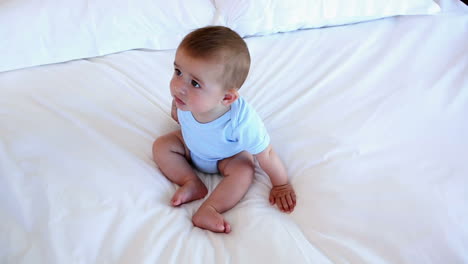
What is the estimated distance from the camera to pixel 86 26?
1325mm

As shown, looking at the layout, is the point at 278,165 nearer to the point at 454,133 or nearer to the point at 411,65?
the point at 454,133

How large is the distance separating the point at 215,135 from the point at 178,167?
5.1 inches

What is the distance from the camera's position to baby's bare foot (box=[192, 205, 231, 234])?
2.91 feet

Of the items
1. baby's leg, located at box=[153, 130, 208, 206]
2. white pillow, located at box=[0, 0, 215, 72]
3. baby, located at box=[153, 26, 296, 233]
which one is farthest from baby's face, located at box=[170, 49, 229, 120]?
white pillow, located at box=[0, 0, 215, 72]

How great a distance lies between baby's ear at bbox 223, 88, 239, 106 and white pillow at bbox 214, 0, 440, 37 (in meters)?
0.59

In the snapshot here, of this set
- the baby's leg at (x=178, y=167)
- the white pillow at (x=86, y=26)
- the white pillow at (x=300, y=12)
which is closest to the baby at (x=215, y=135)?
the baby's leg at (x=178, y=167)

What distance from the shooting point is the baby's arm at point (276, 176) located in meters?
0.96

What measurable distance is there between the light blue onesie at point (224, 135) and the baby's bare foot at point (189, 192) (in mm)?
75

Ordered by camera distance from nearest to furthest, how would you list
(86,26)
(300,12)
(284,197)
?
(284,197) < (86,26) < (300,12)

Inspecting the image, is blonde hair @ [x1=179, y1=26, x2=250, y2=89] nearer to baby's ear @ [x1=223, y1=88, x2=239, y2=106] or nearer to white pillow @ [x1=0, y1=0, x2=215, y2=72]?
baby's ear @ [x1=223, y1=88, x2=239, y2=106]

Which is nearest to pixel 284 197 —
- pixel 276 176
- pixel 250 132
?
pixel 276 176

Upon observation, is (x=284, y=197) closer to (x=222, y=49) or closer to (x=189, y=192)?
(x=189, y=192)

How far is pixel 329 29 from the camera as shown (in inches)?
61.3

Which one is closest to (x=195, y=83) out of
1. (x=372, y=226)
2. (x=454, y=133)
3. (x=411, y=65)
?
(x=372, y=226)
